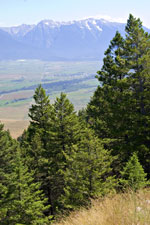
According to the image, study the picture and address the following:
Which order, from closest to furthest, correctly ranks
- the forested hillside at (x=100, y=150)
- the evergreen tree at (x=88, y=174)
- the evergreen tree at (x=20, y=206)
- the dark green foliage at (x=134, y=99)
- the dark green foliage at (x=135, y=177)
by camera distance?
1. the dark green foliage at (x=135, y=177)
2. the evergreen tree at (x=88, y=174)
3. the forested hillside at (x=100, y=150)
4. the evergreen tree at (x=20, y=206)
5. the dark green foliage at (x=134, y=99)

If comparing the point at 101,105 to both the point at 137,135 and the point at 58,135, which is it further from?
the point at 137,135

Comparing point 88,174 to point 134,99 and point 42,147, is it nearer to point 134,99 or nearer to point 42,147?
point 134,99

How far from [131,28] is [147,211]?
15.6 meters

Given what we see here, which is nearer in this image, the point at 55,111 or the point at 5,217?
the point at 5,217

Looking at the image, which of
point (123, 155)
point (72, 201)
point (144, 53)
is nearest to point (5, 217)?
point (72, 201)

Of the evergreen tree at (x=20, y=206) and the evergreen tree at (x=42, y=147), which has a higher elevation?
the evergreen tree at (x=42, y=147)

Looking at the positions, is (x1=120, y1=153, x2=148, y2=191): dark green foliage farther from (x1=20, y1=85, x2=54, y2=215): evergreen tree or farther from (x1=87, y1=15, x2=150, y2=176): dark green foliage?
(x1=20, y1=85, x2=54, y2=215): evergreen tree

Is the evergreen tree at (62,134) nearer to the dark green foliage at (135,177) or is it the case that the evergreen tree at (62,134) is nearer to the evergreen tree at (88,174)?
the evergreen tree at (88,174)

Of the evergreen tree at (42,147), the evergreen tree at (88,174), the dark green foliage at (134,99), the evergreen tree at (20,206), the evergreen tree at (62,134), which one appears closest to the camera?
the evergreen tree at (88,174)

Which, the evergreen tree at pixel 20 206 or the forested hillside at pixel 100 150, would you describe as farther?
the evergreen tree at pixel 20 206

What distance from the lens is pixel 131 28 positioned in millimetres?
17875

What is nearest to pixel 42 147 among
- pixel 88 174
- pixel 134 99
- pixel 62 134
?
pixel 62 134

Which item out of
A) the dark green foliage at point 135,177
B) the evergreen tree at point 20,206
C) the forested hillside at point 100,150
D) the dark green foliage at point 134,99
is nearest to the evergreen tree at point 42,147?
the forested hillside at point 100,150

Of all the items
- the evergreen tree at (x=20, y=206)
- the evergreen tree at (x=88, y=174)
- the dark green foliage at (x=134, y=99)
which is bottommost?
the evergreen tree at (x=20, y=206)
